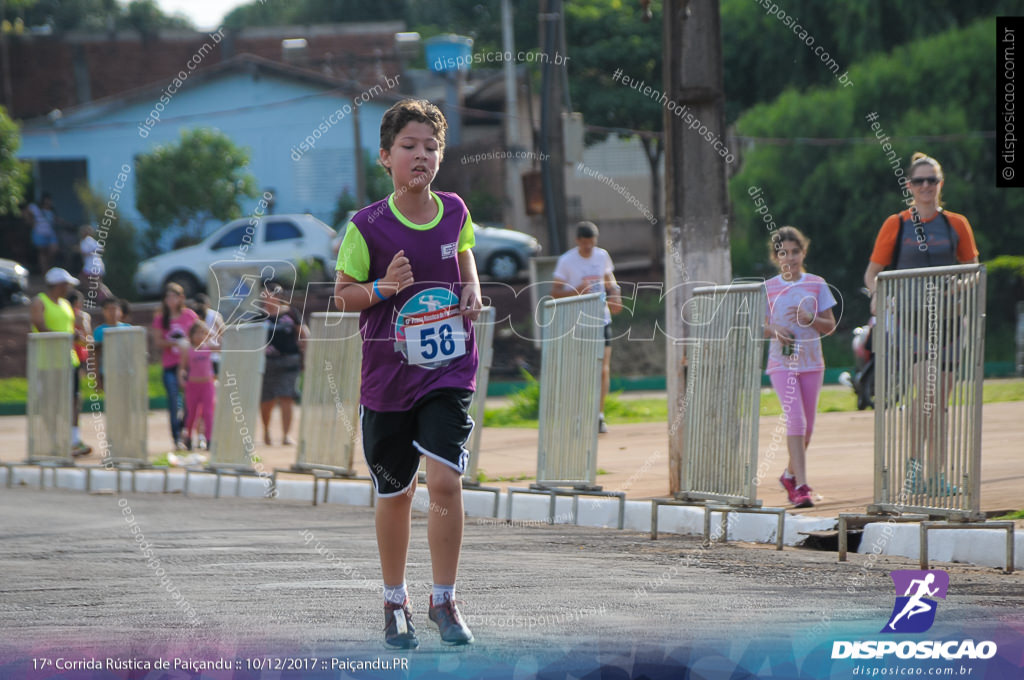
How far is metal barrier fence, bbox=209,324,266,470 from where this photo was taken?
12.0 metres

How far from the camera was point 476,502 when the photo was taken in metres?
9.81

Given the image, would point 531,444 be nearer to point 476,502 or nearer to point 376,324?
point 476,502

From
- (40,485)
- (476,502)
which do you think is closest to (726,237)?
(476,502)

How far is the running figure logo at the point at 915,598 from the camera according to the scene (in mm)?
4832

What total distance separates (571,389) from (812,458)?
247cm

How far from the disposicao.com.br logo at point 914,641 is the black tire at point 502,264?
2507 cm

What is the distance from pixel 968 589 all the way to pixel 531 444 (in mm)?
8068

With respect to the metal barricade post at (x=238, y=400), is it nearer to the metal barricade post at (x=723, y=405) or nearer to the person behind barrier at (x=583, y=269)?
the person behind barrier at (x=583, y=269)

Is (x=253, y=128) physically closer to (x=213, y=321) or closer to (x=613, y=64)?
(x=613, y=64)

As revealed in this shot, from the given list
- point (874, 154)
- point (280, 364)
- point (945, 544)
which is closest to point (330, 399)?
point (280, 364)

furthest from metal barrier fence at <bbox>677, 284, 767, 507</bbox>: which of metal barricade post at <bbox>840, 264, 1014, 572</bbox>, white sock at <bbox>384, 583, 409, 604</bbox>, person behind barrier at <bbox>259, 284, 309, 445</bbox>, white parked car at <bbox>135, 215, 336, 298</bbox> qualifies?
white parked car at <bbox>135, 215, 336, 298</bbox>

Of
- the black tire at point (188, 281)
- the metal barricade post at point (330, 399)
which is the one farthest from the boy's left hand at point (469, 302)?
the black tire at point (188, 281)

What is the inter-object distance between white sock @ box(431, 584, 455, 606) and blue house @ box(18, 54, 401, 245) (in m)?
35.0

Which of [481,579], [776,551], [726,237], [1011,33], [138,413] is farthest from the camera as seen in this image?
[1011,33]
